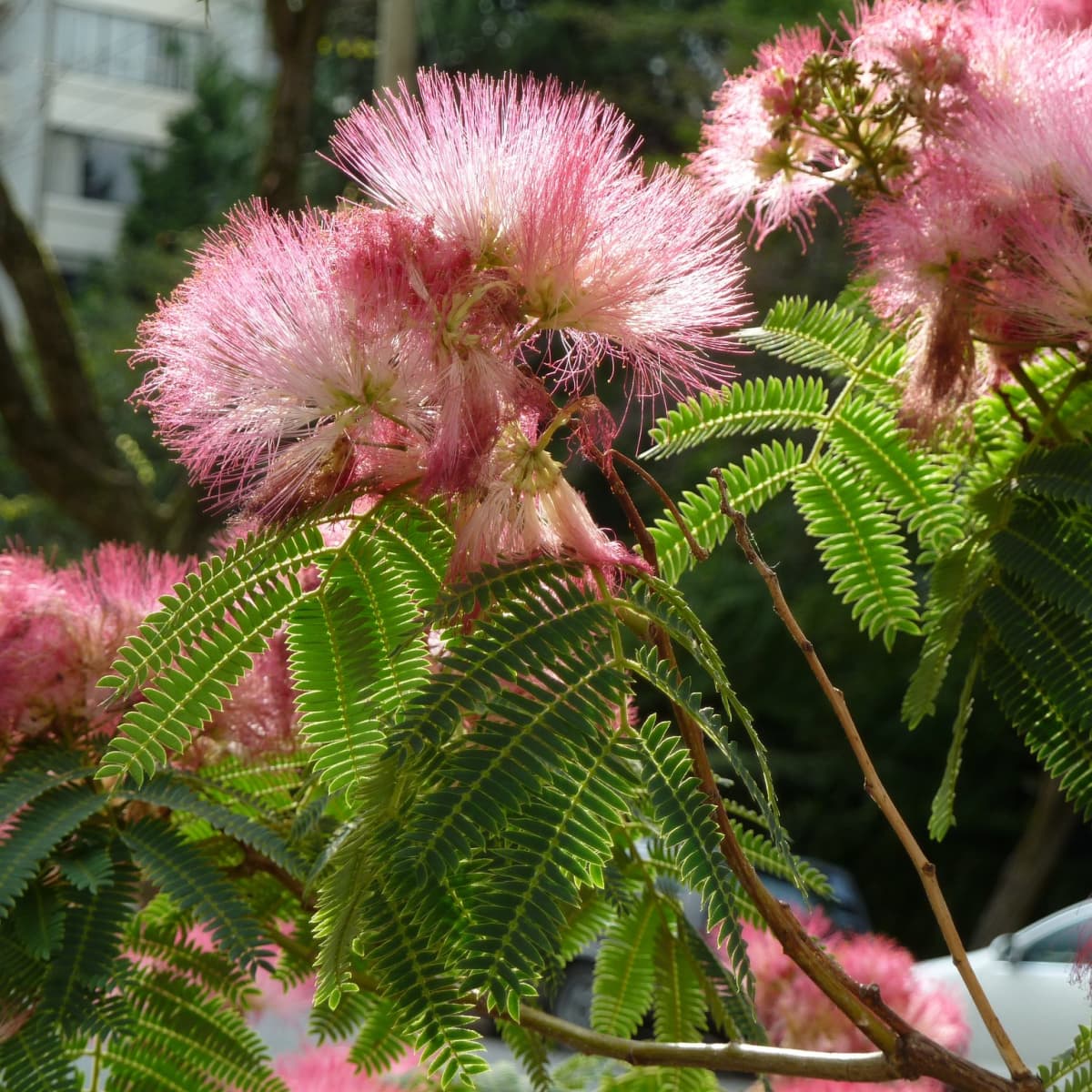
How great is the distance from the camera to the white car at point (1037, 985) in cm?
137

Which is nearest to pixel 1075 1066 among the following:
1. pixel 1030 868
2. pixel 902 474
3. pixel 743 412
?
pixel 902 474

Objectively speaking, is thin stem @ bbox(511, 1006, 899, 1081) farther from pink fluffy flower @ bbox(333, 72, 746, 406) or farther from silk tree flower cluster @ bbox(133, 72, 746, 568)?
pink fluffy flower @ bbox(333, 72, 746, 406)

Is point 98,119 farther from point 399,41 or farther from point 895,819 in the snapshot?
point 895,819

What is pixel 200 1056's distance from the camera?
160 cm

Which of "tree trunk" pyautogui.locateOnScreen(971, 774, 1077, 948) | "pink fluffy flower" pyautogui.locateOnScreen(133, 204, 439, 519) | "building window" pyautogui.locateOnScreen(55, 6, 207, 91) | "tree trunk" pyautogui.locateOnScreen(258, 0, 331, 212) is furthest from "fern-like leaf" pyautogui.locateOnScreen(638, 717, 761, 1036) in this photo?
"building window" pyautogui.locateOnScreen(55, 6, 207, 91)

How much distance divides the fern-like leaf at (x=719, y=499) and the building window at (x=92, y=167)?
23.5m

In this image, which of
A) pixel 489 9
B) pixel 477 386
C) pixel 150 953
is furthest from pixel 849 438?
pixel 489 9

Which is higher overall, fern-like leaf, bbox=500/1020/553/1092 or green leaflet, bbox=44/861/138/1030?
green leaflet, bbox=44/861/138/1030

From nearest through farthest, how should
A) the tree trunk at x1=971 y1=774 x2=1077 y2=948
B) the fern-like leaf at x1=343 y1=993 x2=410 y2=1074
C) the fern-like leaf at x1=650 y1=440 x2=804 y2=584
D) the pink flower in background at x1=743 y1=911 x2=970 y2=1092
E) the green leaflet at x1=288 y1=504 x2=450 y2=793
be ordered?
the green leaflet at x1=288 y1=504 x2=450 y2=793
the fern-like leaf at x1=650 y1=440 x2=804 y2=584
the fern-like leaf at x1=343 y1=993 x2=410 y2=1074
the pink flower in background at x1=743 y1=911 x2=970 y2=1092
the tree trunk at x1=971 y1=774 x2=1077 y2=948

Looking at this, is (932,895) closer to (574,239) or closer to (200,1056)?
(574,239)

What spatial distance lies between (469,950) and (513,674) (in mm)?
187

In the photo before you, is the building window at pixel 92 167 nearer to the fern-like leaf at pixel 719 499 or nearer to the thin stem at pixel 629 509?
the fern-like leaf at pixel 719 499

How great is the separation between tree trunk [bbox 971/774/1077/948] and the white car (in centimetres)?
428

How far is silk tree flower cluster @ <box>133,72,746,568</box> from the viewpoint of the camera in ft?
3.36
